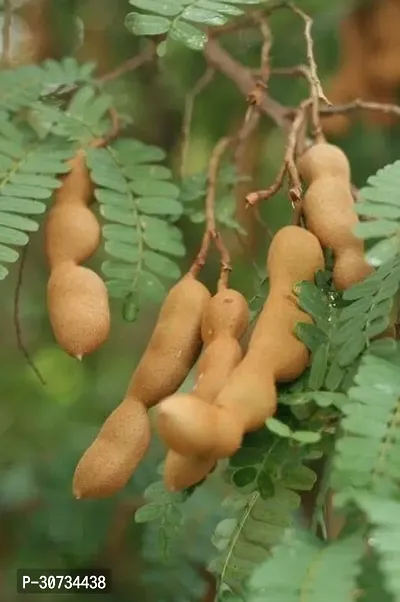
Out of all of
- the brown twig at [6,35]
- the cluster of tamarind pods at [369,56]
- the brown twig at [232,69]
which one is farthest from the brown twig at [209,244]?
the cluster of tamarind pods at [369,56]

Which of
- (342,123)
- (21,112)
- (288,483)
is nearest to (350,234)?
(288,483)

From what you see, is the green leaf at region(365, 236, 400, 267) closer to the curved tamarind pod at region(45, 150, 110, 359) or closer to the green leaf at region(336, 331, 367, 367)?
the green leaf at region(336, 331, 367, 367)

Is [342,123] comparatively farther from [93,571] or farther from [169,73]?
[93,571]

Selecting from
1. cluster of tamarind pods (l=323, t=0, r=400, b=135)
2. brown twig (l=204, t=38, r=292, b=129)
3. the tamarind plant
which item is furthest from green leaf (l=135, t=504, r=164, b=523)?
cluster of tamarind pods (l=323, t=0, r=400, b=135)

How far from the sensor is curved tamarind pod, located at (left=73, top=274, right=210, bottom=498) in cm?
65

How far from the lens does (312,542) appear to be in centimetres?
57

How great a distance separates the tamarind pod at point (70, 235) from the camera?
2.52ft

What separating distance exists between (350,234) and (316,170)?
79 mm

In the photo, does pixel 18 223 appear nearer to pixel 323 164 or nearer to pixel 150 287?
pixel 150 287

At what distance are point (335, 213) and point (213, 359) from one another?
0.13m

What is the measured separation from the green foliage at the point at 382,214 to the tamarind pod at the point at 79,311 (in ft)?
0.59

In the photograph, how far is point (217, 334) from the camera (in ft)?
2.17

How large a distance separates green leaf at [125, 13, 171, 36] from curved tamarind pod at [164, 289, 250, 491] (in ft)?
0.66

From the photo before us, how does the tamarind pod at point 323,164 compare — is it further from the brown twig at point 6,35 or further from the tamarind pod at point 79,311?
the brown twig at point 6,35
